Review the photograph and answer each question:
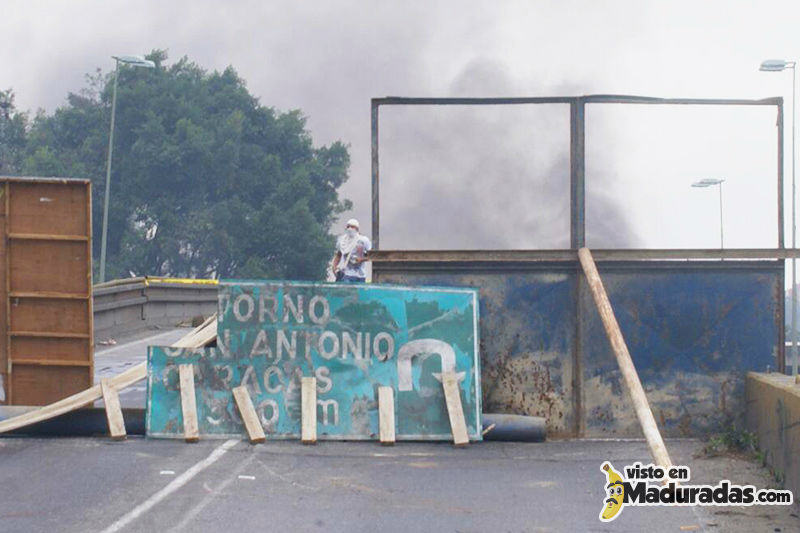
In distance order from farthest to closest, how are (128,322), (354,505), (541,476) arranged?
(128,322) → (541,476) → (354,505)

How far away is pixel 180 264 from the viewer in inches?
2657

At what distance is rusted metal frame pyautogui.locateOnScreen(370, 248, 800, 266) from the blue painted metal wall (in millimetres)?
69

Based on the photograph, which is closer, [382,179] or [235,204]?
[382,179]

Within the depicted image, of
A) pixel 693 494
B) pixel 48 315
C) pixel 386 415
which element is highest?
pixel 48 315

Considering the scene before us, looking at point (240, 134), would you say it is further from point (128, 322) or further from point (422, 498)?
point (422, 498)

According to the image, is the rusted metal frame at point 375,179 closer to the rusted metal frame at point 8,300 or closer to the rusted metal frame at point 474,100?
the rusted metal frame at point 474,100

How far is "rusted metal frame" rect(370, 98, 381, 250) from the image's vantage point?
11828 mm

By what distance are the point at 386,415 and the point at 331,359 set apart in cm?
82

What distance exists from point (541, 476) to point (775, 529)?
2313mm

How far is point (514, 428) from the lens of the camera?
10.9 metres

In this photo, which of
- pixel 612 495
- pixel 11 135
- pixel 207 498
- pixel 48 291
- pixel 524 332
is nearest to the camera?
pixel 207 498

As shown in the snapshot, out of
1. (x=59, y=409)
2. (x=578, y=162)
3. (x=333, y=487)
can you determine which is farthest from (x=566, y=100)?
(x=59, y=409)

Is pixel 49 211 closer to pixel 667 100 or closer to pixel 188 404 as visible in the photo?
pixel 188 404

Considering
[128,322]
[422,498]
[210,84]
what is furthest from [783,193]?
[210,84]
